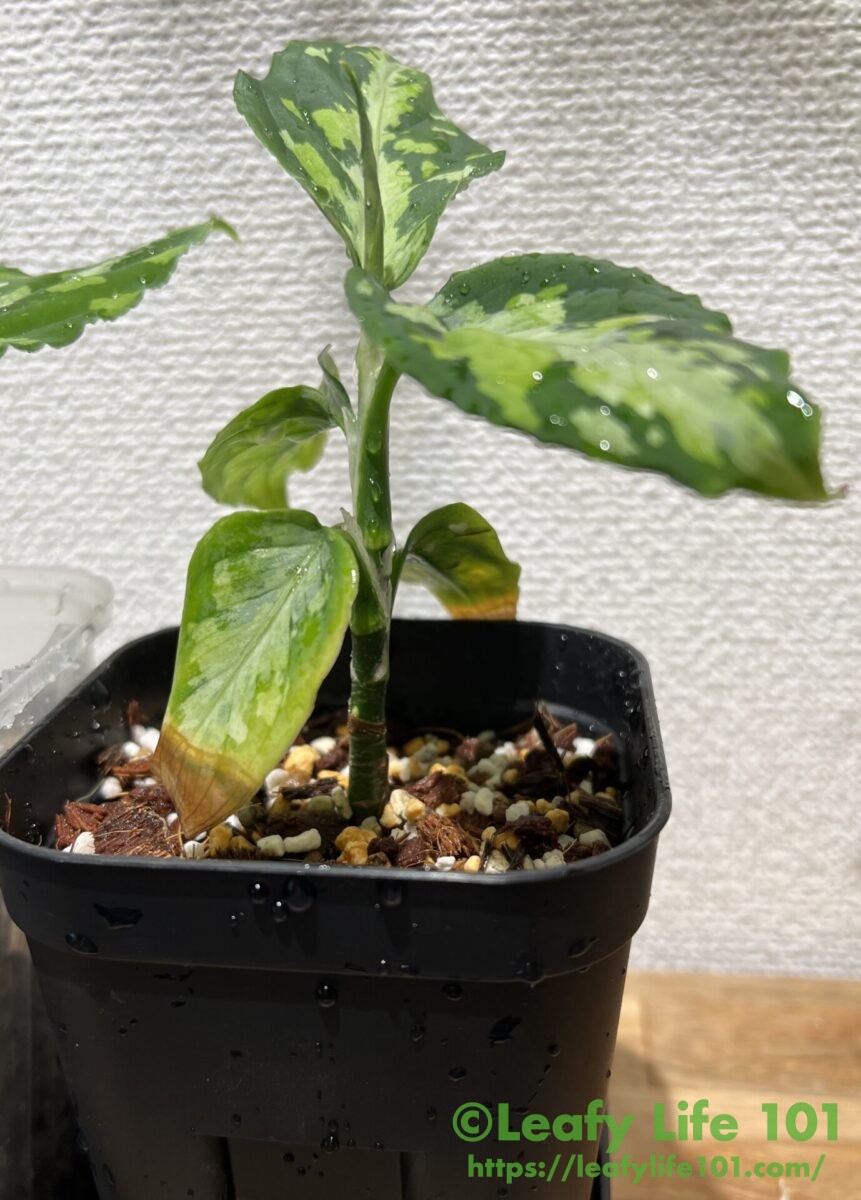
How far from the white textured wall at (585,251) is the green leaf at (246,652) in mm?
A: 390

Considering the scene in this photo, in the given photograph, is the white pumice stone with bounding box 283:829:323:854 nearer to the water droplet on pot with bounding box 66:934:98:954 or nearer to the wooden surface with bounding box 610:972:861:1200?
the water droplet on pot with bounding box 66:934:98:954

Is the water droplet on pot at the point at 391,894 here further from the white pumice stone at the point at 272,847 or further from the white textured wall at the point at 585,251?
the white textured wall at the point at 585,251

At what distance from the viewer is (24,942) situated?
613mm

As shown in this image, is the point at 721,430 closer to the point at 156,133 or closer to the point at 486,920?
the point at 486,920

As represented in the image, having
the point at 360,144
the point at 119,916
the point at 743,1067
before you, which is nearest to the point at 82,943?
the point at 119,916

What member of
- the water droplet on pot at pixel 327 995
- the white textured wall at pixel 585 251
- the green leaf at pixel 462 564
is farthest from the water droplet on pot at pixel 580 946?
the white textured wall at pixel 585 251

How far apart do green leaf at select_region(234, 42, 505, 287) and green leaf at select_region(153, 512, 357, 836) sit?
138 mm

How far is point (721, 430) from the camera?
309mm

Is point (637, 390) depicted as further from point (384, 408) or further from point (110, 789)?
point (110, 789)

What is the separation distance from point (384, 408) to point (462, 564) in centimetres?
16

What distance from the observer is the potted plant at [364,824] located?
34cm

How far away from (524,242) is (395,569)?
0.37 metres

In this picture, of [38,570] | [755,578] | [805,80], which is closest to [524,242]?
[805,80]

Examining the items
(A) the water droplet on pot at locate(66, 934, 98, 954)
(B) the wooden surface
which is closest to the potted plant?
(A) the water droplet on pot at locate(66, 934, 98, 954)
